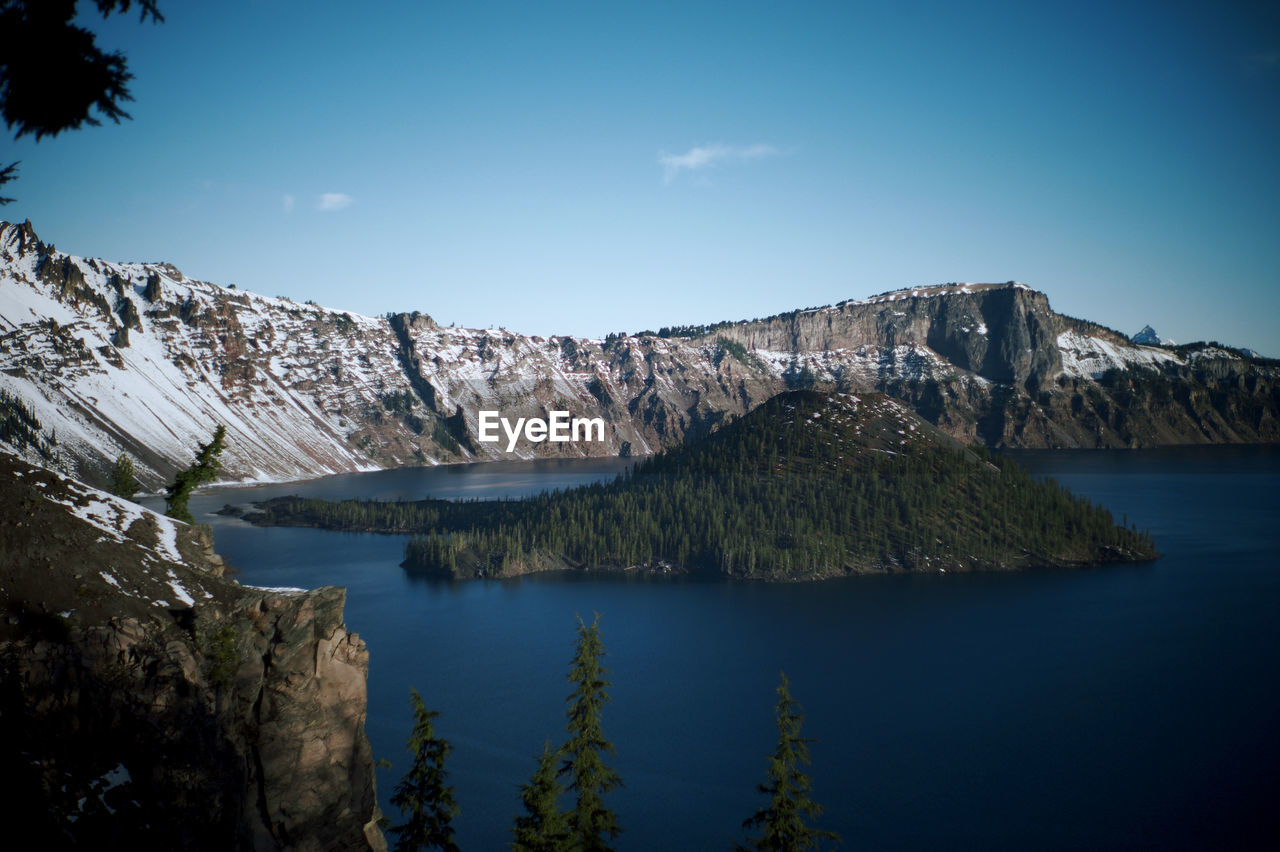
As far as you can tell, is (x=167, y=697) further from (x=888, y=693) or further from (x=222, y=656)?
(x=888, y=693)

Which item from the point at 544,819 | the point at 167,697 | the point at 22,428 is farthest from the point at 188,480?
the point at 22,428

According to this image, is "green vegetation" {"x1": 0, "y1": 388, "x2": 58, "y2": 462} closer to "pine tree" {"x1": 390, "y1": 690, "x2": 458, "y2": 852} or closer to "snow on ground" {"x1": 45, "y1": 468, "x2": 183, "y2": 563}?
"snow on ground" {"x1": 45, "y1": 468, "x2": 183, "y2": 563}

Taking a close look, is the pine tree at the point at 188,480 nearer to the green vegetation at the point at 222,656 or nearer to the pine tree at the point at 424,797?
the green vegetation at the point at 222,656

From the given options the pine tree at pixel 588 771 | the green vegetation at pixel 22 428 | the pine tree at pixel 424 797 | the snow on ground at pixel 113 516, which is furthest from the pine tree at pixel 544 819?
the green vegetation at pixel 22 428

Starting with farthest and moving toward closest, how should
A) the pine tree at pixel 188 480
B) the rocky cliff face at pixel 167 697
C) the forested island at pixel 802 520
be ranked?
the forested island at pixel 802 520, the pine tree at pixel 188 480, the rocky cliff face at pixel 167 697

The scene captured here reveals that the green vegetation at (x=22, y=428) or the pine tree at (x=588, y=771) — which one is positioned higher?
the green vegetation at (x=22, y=428)

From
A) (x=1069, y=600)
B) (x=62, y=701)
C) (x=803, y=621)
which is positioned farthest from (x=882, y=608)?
(x=62, y=701)

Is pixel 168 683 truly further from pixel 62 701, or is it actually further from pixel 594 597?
pixel 594 597

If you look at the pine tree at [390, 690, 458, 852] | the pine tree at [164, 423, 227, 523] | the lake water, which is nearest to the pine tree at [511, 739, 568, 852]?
the pine tree at [390, 690, 458, 852]
